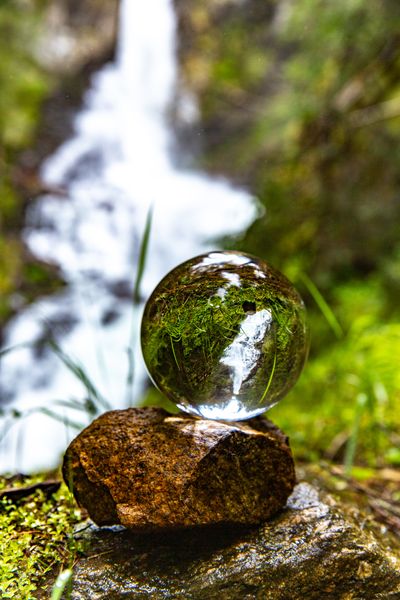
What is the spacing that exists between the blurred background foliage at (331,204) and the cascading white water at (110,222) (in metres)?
0.52

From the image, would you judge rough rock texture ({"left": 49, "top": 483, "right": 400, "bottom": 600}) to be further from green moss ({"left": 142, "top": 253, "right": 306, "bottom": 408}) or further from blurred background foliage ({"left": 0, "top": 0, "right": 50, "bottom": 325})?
blurred background foliage ({"left": 0, "top": 0, "right": 50, "bottom": 325})

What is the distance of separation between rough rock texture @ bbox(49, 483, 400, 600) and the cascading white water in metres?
3.07

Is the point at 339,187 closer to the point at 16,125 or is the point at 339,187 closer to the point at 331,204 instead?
the point at 331,204

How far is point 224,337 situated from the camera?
5.16 ft

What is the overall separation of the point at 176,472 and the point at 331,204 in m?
5.31

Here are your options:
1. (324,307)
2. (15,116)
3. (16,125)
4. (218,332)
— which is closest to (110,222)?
(16,125)

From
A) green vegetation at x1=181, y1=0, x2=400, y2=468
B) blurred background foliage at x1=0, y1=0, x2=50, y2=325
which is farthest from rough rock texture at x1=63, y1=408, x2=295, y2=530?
blurred background foliage at x1=0, y1=0, x2=50, y2=325

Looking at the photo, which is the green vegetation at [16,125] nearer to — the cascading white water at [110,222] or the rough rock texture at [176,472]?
the cascading white water at [110,222]

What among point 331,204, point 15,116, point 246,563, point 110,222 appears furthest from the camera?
point 15,116

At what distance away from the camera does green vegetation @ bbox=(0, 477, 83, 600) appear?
1394 mm

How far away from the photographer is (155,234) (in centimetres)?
883

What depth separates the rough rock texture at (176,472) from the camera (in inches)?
59.6

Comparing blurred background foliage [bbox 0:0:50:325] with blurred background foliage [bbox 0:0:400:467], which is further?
blurred background foliage [bbox 0:0:50:325]

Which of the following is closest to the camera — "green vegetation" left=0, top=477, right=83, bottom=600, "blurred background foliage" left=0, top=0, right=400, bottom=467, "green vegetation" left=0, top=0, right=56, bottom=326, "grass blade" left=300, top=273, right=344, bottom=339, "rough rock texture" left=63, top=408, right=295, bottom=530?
"green vegetation" left=0, top=477, right=83, bottom=600
